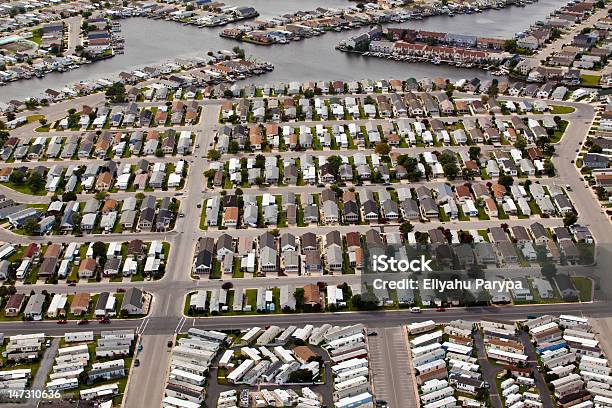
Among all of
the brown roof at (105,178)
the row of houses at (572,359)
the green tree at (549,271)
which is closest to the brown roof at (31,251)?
the brown roof at (105,178)

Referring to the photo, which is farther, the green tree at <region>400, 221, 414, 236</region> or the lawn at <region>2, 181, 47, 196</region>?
the lawn at <region>2, 181, 47, 196</region>

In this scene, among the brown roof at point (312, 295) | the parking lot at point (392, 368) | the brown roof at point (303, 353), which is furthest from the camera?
the brown roof at point (312, 295)

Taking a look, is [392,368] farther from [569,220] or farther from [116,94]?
[116,94]

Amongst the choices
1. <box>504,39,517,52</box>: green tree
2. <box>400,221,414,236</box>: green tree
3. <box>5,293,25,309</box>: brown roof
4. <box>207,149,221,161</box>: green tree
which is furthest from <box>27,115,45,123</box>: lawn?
<box>504,39,517,52</box>: green tree

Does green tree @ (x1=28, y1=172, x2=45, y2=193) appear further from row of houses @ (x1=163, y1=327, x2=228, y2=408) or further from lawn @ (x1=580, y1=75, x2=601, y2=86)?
lawn @ (x1=580, y1=75, x2=601, y2=86)

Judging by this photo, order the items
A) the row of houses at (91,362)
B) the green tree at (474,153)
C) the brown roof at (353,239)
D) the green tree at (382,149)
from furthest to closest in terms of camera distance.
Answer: the green tree at (382,149)
the green tree at (474,153)
the brown roof at (353,239)
the row of houses at (91,362)

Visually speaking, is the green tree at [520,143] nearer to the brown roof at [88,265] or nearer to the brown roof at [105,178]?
the brown roof at [105,178]


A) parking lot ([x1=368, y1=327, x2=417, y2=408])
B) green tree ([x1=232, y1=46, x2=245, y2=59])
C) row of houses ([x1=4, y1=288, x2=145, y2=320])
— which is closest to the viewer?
parking lot ([x1=368, y1=327, x2=417, y2=408])
